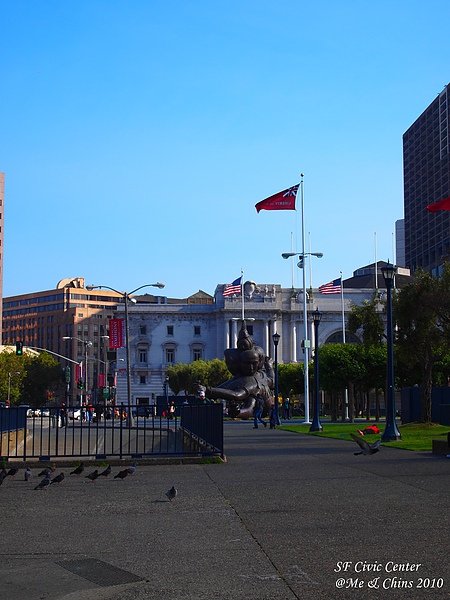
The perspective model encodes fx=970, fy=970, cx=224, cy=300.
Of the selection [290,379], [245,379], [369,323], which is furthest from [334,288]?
[369,323]

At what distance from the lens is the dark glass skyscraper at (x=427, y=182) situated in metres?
136

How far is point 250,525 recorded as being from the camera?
10.8 m

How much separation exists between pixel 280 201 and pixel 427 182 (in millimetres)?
97526

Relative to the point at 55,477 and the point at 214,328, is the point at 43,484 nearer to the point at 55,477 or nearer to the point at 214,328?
the point at 55,477

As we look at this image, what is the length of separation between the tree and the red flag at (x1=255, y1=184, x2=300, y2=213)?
45.0ft

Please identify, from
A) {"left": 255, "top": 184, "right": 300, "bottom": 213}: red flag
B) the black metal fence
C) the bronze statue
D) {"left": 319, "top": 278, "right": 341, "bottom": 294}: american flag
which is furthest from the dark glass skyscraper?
the black metal fence

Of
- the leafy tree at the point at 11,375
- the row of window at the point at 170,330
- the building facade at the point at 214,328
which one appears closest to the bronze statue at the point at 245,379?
the leafy tree at the point at 11,375

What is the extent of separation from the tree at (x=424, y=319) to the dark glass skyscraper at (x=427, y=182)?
8750 cm

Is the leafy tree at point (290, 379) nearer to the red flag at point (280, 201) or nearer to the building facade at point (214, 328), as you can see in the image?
the building facade at point (214, 328)

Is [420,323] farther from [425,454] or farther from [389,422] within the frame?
[425,454]

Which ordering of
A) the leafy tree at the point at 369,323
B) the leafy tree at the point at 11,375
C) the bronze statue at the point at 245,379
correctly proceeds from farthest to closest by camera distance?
the leafy tree at the point at 11,375 < the bronze statue at the point at 245,379 < the leafy tree at the point at 369,323

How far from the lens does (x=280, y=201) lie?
54.5m

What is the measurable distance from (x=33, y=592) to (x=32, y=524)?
164 inches

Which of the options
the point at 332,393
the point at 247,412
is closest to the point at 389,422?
the point at 247,412
